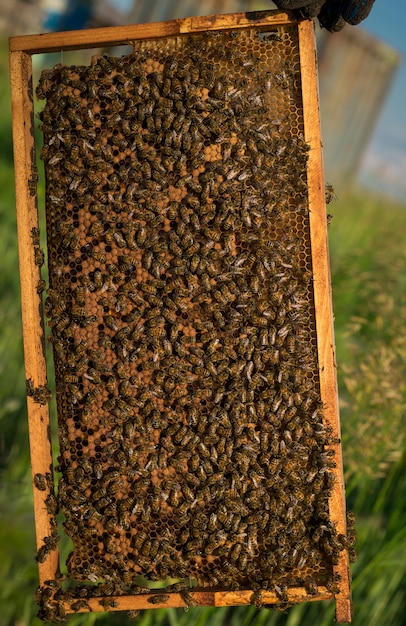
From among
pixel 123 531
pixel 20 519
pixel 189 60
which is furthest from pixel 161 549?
pixel 189 60

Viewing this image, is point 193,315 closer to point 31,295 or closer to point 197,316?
point 197,316

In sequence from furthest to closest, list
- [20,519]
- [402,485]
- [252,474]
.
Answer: [402,485]
[20,519]
[252,474]

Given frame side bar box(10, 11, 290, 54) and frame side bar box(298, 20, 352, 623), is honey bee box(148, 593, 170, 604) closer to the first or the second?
Answer: frame side bar box(298, 20, 352, 623)

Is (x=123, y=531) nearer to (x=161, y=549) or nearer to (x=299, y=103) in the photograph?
(x=161, y=549)

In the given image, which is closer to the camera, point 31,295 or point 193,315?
point 193,315

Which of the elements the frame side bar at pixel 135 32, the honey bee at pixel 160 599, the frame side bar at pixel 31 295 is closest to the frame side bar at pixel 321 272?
the frame side bar at pixel 135 32

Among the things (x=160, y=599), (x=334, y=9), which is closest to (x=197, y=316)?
(x=160, y=599)
